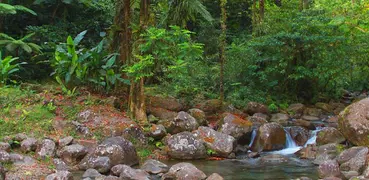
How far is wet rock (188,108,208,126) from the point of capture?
13.1 metres

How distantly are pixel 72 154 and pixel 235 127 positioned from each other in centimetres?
477

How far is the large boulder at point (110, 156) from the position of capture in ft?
30.8

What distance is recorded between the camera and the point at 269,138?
1223 centimetres

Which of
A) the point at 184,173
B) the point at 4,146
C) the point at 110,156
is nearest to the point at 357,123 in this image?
the point at 184,173

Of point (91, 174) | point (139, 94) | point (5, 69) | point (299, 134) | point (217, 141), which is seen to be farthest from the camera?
point (5, 69)

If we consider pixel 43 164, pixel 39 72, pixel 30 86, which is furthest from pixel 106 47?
pixel 43 164

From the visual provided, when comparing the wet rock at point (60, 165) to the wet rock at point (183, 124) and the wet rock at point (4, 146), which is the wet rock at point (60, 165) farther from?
the wet rock at point (183, 124)

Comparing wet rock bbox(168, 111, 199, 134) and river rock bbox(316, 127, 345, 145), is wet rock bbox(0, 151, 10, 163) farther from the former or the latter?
river rock bbox(316, 127, 345, 145)

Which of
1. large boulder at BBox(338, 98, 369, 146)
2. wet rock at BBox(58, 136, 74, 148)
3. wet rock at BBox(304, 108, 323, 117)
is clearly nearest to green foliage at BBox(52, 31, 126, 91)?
wet rock at BBox(58, 136, 74, 148)

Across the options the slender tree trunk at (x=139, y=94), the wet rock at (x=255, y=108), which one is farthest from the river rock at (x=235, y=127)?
the wet rock at (x=255, y=108)

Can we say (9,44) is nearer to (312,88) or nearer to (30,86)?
(30,86)

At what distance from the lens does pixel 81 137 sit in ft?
36.8

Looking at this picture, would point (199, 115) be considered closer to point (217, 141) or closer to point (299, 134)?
point (217, 141)

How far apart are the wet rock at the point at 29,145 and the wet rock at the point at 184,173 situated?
11.0ft
